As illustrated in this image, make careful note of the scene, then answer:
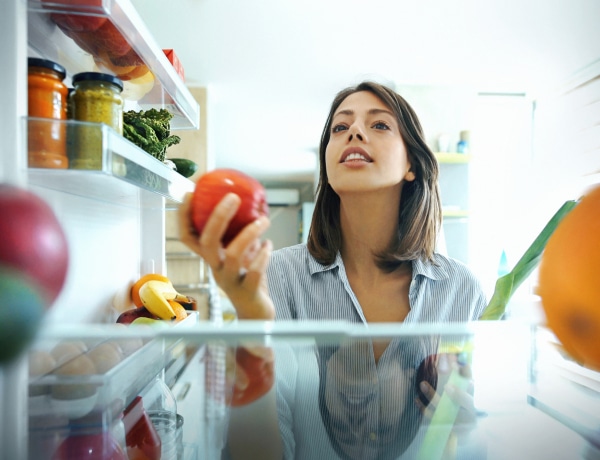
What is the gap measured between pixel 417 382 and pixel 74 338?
15cm

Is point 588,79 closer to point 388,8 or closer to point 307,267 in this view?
point 307,267

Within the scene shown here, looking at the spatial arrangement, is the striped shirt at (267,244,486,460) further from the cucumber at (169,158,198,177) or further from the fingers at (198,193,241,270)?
the cucumber at (169,158,198,177)

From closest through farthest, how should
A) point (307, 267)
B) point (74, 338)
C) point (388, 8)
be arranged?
point (74, 338) < point (307, 267) < point (388, 8)

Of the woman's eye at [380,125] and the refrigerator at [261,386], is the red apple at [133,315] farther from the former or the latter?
the woman's eye at [380,125]

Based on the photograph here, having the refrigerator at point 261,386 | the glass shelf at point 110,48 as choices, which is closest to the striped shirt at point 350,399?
the refrigerator at point 261,386

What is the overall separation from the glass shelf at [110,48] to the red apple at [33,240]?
154mm

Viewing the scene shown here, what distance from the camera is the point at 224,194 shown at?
16 centimetres

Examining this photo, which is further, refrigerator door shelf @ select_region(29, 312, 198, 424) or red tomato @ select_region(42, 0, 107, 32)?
red tomato @ select_region(42, 0, 107, 32)

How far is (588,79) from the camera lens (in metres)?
0.26

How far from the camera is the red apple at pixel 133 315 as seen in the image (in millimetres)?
280

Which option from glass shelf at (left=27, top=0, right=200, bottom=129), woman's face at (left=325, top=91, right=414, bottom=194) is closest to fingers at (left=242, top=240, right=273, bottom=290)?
woman's face at (left=325, top=91, right=414, bottom=194)

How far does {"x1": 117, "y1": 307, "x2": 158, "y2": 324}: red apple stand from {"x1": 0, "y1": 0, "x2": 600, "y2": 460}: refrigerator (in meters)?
0.04

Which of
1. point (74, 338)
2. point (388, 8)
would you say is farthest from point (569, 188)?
point (388, 8)

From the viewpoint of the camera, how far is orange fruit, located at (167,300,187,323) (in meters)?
0.29
